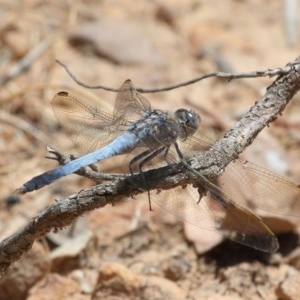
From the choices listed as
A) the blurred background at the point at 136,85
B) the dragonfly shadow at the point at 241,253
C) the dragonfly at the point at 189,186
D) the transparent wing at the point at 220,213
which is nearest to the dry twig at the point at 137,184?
the dragonfly at the point at 189,186

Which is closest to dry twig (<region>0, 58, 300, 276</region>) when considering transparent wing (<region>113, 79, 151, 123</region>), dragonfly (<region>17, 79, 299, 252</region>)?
dragonfly (<region>17, 79, 299, 252</region>)

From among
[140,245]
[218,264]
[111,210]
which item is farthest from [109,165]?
[218,264]

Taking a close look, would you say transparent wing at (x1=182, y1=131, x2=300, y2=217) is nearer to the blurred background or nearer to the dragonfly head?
the dragonfly head

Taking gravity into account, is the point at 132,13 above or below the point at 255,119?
above

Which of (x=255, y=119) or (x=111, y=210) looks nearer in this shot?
(x=255, y=119)

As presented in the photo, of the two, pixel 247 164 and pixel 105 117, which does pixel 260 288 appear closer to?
pixel 247 164

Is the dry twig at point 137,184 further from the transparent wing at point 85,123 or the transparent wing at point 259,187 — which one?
the transparent wing at point 85,123

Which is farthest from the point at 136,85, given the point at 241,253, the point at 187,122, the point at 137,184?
the point at 137,184

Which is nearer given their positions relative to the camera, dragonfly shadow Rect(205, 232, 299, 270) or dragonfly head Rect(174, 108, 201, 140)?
dragonfly head Rect(174, 108, 201, 140)
